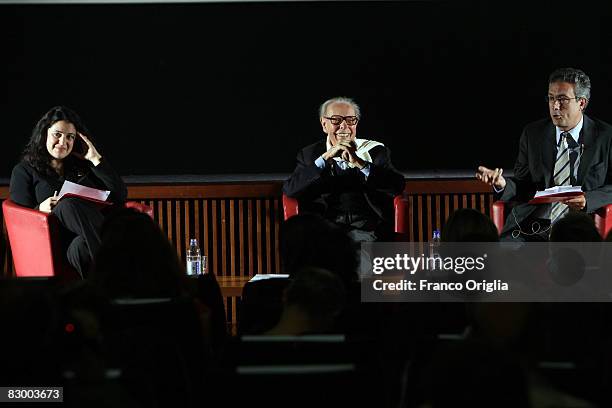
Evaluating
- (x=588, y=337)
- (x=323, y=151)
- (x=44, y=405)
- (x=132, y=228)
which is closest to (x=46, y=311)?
(x=44, y=405)

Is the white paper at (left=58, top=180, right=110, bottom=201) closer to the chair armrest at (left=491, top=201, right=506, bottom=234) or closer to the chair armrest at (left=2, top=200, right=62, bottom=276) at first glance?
the chair armrest at (left=2, top=200, right=62, bottom=276)

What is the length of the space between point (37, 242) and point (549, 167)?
2.50 metres

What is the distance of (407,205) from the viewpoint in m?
4.90

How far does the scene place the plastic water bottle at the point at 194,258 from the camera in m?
5.20

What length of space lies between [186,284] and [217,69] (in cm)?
388

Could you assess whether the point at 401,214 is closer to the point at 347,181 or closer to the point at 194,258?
the point at 347,181

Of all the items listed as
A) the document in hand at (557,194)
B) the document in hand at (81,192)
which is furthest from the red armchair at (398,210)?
the document in hand at (81,192)

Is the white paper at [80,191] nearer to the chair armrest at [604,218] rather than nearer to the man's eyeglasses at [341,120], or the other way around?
the man's eyeglasses at [341,120]

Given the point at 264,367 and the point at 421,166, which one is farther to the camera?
the point at 421,166

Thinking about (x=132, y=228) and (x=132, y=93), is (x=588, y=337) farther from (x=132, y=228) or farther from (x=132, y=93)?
(x=132, y=93)

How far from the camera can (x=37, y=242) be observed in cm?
453

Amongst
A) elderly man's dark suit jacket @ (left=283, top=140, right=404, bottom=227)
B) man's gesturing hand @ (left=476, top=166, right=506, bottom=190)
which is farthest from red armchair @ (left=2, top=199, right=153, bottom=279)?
man's gesturing hand @ (left=476, top=166, right=506, bottom=190)

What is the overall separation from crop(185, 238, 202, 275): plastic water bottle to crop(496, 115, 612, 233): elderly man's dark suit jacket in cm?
165

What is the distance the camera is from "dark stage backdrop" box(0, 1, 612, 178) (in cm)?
629
